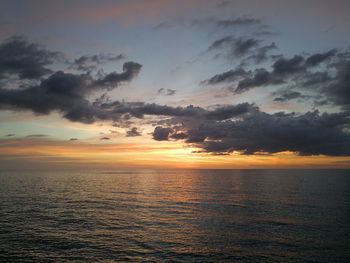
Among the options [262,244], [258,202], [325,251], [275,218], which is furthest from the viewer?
[258,202]

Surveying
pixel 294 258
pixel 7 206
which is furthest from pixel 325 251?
pixel 7 206

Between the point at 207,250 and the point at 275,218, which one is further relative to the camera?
the point at 275,218

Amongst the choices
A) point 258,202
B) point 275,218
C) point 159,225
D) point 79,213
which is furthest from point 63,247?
point 258,202

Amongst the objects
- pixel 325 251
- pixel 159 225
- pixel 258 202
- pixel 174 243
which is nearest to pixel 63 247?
→ pixel 174 243

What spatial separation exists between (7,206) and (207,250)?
6042 centimetres

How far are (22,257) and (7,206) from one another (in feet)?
154

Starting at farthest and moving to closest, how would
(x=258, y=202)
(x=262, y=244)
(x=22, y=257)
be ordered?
(x=258, y=202)
(x=262, y=244)
(x=22, y=257)

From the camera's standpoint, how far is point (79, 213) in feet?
239

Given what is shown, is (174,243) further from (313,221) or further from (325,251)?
(313,221)

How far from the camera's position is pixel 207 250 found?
4450 centimetres

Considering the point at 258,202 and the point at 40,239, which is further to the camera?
the point at 258,202

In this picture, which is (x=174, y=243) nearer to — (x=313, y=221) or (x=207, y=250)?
(x=207, y=250)

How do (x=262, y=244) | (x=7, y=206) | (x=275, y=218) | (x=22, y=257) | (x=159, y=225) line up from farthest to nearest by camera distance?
(x=7, y=206) < (x=275, y=218) < (x=159, y=225) < (x=262, y=244) < (x=22, y=257)

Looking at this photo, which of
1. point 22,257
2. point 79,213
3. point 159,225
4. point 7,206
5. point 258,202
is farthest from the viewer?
point 258,202
